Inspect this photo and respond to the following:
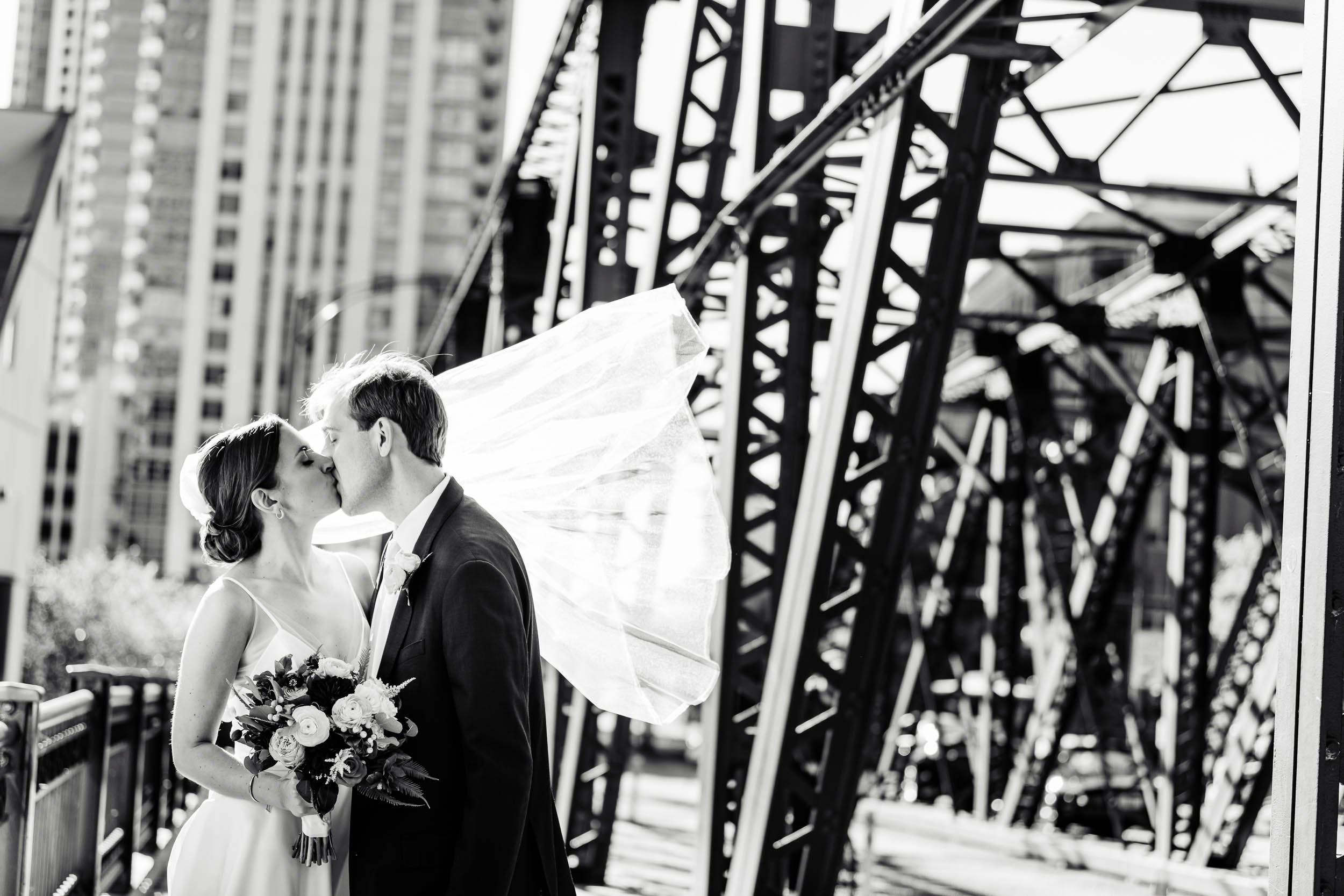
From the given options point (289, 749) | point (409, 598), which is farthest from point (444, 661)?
point (289, 749)

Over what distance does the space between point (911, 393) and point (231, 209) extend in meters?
117

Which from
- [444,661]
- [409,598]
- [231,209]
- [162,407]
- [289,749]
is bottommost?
[289,749]

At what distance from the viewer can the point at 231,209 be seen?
11756 centimetres

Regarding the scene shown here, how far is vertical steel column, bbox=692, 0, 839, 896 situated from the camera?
9.04 meters

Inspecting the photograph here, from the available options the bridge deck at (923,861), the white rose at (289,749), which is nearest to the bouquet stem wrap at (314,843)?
the white rose at (289,749)

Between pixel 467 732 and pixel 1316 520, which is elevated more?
pixel 1316 520

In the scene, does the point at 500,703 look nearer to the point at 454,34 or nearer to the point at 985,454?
the point at 985,454

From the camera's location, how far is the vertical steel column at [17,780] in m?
5.41

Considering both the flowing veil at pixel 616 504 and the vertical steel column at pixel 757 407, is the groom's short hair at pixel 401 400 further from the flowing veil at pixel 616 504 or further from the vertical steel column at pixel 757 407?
the vertical steel column at pixel 757 407

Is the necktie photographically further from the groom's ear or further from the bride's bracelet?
the bride's bracelet

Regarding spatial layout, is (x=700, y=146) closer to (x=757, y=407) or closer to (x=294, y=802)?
(x=757, y=407)

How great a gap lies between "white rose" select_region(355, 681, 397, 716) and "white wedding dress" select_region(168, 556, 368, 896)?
1.70 ft

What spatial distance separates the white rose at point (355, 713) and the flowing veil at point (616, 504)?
1034mm

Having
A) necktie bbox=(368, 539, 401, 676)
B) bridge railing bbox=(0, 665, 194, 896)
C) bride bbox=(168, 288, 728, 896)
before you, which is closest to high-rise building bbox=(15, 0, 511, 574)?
bridge railing bbox=(0, 665, 194, 896)
